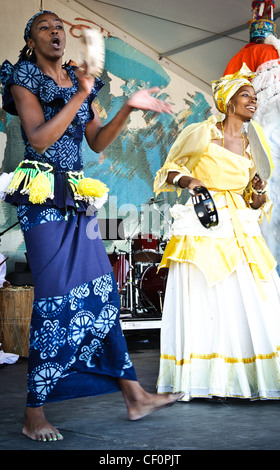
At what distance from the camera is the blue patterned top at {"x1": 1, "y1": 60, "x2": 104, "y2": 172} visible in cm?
272

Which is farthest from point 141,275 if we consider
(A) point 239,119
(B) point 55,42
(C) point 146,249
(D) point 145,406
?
(B) point 55,42

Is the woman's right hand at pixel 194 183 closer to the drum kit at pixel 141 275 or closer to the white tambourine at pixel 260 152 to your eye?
the white tambourine at pixel 260 152

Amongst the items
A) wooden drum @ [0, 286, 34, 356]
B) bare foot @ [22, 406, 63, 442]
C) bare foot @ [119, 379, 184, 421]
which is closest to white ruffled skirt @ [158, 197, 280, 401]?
bare foot @ [119, 379, 184, 421]

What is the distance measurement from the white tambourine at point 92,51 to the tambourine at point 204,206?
1186 millimetres

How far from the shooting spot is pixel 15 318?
6.76m

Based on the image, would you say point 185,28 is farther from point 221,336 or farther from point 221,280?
point 221,336

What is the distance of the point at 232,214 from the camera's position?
3807mm

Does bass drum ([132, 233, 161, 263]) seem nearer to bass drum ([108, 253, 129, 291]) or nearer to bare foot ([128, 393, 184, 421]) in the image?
bass drum ([108, 253, 129, 291])

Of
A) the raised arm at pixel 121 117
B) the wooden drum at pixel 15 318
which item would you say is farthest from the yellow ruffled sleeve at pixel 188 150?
the wooden drum at pixel 15 318

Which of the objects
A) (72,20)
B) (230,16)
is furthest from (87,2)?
(230,16)

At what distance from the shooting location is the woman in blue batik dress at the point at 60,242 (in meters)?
2.62

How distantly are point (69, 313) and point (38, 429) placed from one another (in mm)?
505

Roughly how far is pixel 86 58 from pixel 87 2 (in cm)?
679

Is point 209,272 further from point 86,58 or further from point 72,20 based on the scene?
point 72,20
